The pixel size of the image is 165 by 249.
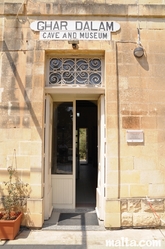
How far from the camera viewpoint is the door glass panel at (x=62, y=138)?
197 inches

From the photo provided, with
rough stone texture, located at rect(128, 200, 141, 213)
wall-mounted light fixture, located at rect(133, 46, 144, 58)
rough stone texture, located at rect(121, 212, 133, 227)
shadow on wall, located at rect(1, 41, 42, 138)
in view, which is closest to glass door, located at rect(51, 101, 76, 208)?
shadow on wall, located at rect(1, 41, 42, 138)

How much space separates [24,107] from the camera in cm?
416

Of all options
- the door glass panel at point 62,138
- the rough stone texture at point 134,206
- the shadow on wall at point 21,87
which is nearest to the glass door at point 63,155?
the door glass panel at point 62,138

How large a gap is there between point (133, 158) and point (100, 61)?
7.26ft

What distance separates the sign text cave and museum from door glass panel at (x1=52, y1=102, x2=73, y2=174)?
5.29ft

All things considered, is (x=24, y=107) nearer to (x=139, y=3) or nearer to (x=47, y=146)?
(x=47, y=146)

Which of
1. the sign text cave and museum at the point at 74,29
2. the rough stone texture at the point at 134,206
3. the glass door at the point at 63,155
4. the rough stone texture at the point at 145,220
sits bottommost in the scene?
the rough stone texture at the point at 145,220

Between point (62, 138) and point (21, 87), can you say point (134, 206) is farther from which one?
point (21, 87)

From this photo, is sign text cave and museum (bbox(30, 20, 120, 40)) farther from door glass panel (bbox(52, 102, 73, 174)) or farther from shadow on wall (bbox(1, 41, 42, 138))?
door glass panel (bbox(52, 102, 73, 174))

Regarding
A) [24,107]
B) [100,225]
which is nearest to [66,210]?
[100,225]

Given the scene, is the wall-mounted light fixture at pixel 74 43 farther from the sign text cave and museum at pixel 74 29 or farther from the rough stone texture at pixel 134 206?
the rough stone texture at pixel 134 206

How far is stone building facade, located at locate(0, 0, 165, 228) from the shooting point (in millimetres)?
3994

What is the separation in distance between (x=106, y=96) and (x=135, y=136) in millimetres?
1016

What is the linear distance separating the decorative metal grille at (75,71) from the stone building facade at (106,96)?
0.07 meters
